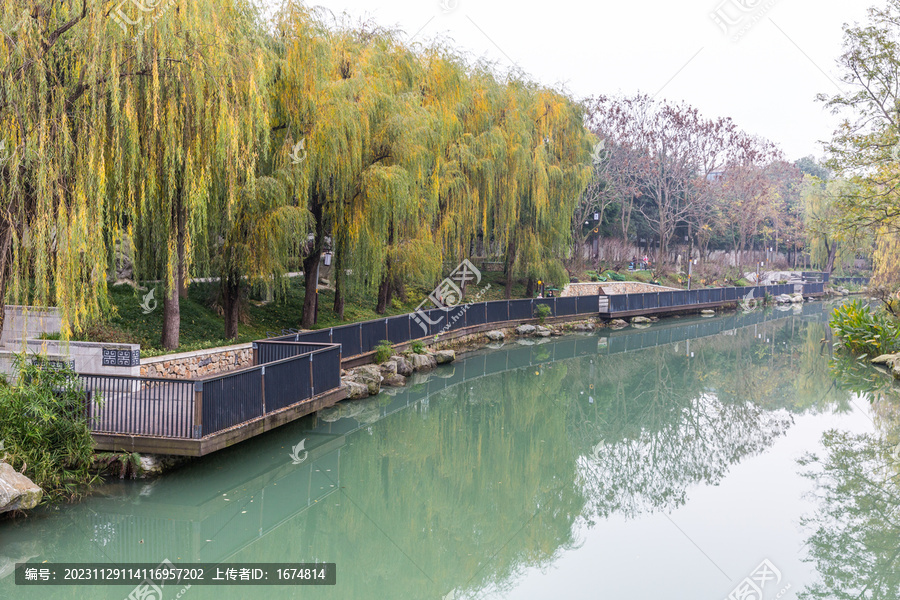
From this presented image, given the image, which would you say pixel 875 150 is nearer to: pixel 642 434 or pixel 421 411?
pixel 642 434

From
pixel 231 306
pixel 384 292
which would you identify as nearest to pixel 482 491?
pixel 231 306

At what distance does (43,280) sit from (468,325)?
1602 centimetres

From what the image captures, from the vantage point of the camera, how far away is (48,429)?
820 centimetres

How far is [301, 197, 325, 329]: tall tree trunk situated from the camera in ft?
54.2

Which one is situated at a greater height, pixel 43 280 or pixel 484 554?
pixel 43 280

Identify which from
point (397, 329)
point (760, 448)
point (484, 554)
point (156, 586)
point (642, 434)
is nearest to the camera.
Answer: point (156, 586)

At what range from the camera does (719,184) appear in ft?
153

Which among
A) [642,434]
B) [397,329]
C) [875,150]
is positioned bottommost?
[642,434]

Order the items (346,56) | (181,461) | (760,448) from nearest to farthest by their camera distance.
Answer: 1. (181,461)
2. (760,448)
3. (346,56)

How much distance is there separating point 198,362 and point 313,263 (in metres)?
5.69

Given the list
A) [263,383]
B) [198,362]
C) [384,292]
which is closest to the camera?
[263,383]

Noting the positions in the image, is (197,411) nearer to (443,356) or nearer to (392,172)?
(392,172)

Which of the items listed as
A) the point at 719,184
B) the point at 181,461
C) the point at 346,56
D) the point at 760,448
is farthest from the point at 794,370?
the point at 719,184

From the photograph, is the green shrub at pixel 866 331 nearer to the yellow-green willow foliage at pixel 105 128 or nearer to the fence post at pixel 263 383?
the fence post at pixel 263 383
